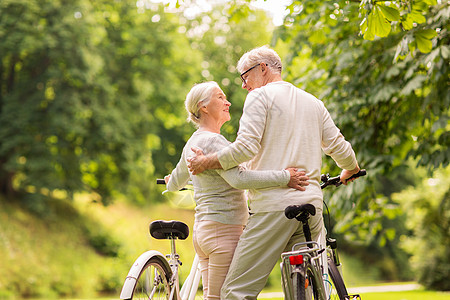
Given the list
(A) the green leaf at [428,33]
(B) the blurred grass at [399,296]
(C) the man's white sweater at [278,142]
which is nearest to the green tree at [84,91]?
(B) the blurred grass at [399,296]

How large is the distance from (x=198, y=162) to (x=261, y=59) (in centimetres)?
62

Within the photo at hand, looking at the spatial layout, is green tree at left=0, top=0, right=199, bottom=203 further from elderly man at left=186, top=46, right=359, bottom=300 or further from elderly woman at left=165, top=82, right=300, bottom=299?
elderly man at left=186, top=46, right=359, bottom=300

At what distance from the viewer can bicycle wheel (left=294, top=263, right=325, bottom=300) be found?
114 inches

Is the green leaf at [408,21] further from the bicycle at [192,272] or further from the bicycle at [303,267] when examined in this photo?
the bicycle at [303,267]

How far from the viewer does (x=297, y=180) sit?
116 inches

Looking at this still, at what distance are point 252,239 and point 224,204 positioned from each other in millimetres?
280

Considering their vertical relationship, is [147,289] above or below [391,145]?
below

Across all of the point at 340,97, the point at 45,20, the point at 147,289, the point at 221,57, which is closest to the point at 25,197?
the point at 45,20

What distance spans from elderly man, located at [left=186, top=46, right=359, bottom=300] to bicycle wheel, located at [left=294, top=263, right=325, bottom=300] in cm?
17

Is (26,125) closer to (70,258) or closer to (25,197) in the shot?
(25,197)

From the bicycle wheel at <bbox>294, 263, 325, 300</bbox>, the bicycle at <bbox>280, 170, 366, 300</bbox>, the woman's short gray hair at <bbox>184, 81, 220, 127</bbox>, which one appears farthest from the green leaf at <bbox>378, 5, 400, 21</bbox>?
the bicycle wheel at <bbox>294, 263, 325, 300</bbox>

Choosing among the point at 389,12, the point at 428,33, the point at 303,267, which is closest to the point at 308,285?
the point at 303,267

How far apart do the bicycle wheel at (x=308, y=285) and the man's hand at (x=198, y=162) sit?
68 centimetres

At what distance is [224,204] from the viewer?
3.19m
